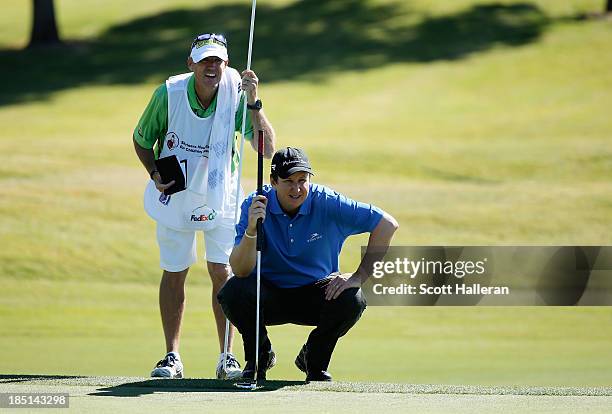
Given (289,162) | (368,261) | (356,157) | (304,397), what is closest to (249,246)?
(289,162)

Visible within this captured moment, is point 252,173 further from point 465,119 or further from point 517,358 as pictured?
point 517,358

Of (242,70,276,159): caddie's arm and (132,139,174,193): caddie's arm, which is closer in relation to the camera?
(242,70,276,159): caddie's arm

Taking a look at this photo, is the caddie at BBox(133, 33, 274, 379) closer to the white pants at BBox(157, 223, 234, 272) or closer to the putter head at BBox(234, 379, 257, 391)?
the white pants at BBox(157, 223, 234, 272)

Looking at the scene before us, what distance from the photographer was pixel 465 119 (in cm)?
2405

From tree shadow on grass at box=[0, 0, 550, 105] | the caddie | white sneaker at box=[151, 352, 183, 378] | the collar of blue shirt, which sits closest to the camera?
the collar of blue shirt

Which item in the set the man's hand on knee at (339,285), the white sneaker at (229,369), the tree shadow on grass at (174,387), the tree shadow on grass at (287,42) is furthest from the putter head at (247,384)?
the tree shadow on grass at (287,42)

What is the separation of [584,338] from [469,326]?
4.64 feet

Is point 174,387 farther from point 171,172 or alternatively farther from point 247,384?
point 171,172

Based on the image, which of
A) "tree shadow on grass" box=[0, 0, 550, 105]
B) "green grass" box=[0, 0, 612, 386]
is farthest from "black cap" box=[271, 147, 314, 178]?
"tree shadow on grass" box=[0, 0, 550, 105]

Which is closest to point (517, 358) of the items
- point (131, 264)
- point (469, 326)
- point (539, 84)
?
point (469, 326)

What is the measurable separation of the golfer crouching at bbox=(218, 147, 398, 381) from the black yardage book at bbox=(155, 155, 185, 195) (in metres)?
0.59

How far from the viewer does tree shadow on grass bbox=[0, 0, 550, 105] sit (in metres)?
28.8

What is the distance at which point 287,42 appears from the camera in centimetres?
3075

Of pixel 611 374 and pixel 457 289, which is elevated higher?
pixel 457 289
